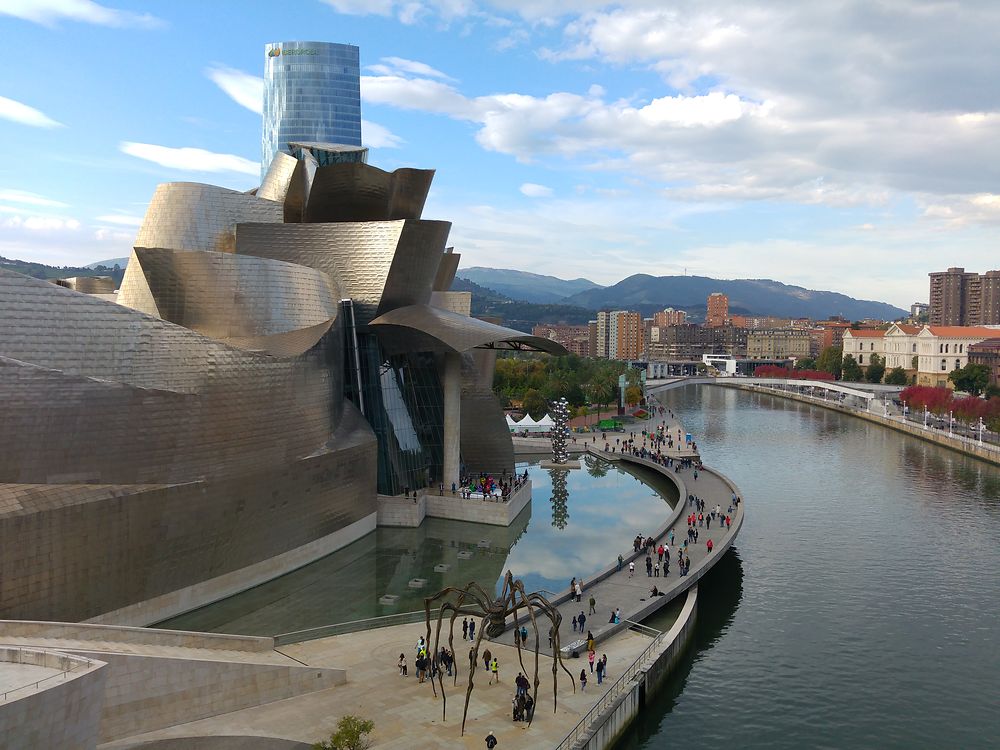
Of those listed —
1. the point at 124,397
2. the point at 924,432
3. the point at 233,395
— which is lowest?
the point at 924,432

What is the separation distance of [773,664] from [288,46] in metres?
154

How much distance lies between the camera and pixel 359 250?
37.3 meters

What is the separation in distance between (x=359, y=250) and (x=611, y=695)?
24552 millimetres

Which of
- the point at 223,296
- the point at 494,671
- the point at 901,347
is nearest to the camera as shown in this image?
the point at 494,671

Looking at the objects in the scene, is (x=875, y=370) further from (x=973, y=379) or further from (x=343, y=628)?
(x=343, y=628)

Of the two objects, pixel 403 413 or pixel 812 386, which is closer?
pixel 403 413

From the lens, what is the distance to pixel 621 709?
61.3 ft

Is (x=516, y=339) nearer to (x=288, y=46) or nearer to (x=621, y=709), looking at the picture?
(x=621, y=709)

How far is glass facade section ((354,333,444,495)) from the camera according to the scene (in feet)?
124

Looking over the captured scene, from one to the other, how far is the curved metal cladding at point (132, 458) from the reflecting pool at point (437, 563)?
146cm

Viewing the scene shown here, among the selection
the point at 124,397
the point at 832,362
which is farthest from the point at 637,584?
the point at 832,362

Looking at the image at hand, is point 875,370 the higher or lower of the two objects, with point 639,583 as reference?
higher

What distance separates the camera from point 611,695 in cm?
1873

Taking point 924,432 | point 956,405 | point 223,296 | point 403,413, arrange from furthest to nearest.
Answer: point 956,405, point 924,432, point 403,413, point 223,296
